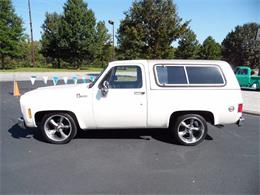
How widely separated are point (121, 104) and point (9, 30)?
34.3m

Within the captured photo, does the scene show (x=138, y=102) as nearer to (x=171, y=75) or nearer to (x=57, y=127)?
(x=171, y=75)

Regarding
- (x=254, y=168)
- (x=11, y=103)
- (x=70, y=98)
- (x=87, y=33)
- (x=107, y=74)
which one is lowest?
(x=254, y=168)

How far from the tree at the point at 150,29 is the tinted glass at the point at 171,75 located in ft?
46.9

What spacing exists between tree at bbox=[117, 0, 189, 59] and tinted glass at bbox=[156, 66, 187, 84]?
14299 mm

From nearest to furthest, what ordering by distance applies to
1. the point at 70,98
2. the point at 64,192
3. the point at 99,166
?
the point at 64,192 → the point at 99,166 → the point at 70,98

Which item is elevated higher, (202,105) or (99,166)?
(202,105)

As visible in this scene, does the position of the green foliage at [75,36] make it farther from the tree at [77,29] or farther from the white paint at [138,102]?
the white paint at [138,102]

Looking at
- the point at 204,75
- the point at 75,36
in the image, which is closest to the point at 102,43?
the point at 75,36

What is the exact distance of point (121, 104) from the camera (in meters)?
4.42

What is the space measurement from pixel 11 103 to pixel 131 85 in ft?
20.6

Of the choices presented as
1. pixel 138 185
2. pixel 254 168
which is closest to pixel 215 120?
pixel 254 168

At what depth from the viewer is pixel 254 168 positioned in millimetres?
3752

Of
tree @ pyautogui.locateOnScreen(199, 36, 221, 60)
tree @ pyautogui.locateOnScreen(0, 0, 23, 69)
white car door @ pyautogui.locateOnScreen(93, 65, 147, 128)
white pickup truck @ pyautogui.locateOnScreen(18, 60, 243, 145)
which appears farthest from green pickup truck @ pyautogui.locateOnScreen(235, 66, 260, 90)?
tree @ pyautogui.locateOnScreen(0, 0, 23, 69)

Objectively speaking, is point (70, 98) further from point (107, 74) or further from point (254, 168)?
point (254, 168)
